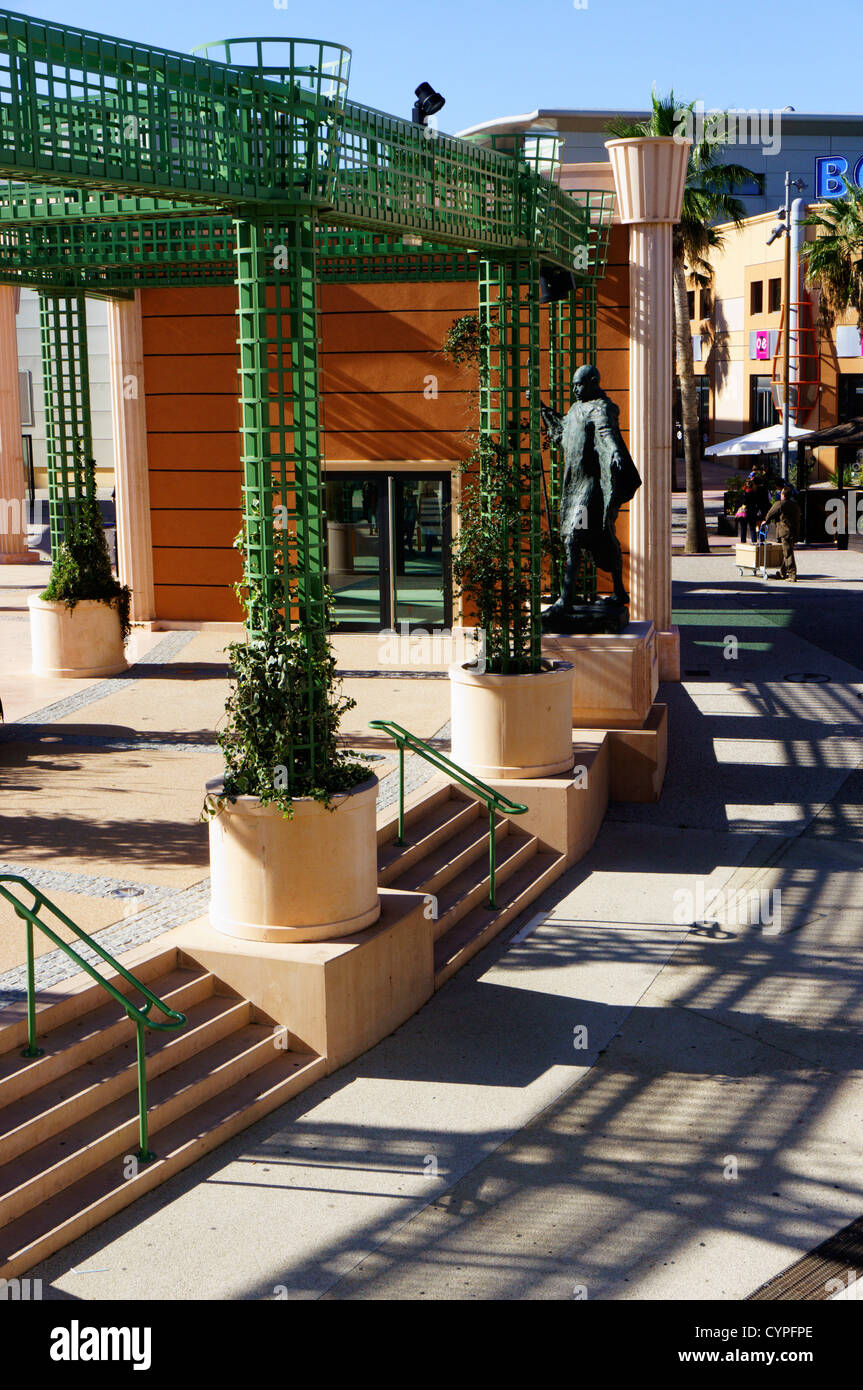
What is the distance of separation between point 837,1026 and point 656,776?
16.0 feet

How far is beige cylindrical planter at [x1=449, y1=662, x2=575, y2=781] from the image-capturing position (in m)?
12.0

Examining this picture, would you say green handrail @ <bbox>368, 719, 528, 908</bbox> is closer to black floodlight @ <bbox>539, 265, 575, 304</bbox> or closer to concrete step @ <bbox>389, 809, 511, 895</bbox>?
concrete step @ <bbox>389, 809, 511, 895</bbox>

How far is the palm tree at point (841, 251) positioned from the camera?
43406mm

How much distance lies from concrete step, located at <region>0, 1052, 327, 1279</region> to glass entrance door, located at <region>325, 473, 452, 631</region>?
12.8 m

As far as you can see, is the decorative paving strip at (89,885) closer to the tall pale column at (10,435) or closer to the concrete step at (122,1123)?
the concrete step at (122,1123)

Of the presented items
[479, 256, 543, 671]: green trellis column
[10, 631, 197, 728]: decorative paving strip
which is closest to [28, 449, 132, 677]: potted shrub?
[10, 631, 197, 728]: decorative paving strip

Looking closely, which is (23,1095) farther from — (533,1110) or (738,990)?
(738,990)

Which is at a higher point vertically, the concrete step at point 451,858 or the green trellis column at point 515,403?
the green trellis column at point 515,403

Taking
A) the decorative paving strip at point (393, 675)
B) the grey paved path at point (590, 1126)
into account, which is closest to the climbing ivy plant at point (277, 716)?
the grey paved path at point (590, 1126)

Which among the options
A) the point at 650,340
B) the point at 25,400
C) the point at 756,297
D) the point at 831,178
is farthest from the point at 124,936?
the point at 756,297

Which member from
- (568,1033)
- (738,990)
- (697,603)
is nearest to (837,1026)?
(738,990)

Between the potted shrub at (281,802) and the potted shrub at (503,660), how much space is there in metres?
3.71

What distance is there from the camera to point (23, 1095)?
696 cm

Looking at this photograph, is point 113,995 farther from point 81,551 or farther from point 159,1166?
point 81,551
